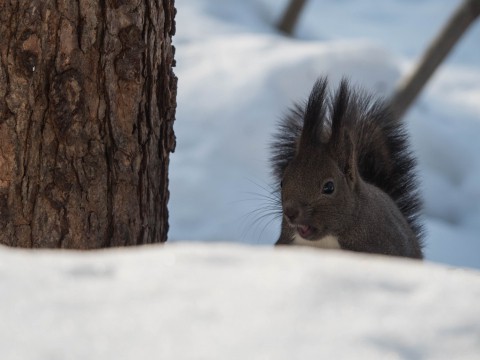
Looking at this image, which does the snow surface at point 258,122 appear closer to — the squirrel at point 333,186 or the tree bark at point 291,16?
the tree bark at point 291,16

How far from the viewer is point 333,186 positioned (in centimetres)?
298

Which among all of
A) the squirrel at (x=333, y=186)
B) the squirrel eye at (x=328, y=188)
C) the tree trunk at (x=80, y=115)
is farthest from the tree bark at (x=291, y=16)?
the tree trunk at (x=80, y=115)

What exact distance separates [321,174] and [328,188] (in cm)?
4

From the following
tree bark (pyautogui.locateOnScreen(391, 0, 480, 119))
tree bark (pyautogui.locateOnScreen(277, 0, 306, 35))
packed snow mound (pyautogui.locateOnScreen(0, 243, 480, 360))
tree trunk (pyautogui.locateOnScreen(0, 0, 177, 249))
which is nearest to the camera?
packed snow mound (pyautogui.locateOnScreen(0, 243, 480, 360))

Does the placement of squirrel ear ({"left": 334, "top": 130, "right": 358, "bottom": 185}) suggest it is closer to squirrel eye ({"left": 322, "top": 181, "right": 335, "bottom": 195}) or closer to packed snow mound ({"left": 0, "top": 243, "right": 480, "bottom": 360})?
squirrel eye ({"left": 322, "top": 181, "right": 335, "bottom": 195})

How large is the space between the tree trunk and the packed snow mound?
84 cm

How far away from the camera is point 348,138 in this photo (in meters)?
3.02

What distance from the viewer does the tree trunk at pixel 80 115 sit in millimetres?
2322

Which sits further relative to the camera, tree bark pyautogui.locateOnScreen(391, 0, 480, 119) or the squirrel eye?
tree bark pyautogui.locateOnScreen(391, 0, 480, 119)

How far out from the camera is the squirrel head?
289 centimetres

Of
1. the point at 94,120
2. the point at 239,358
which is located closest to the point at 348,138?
the point at 94,120

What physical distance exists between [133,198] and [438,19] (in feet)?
19.8

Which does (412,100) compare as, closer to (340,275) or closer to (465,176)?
(465,176)

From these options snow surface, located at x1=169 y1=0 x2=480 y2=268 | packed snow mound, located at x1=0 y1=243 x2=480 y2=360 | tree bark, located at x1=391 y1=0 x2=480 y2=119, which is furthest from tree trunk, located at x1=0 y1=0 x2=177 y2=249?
tree bark, located at x1=391 y1=0 x2=480 y2=119
